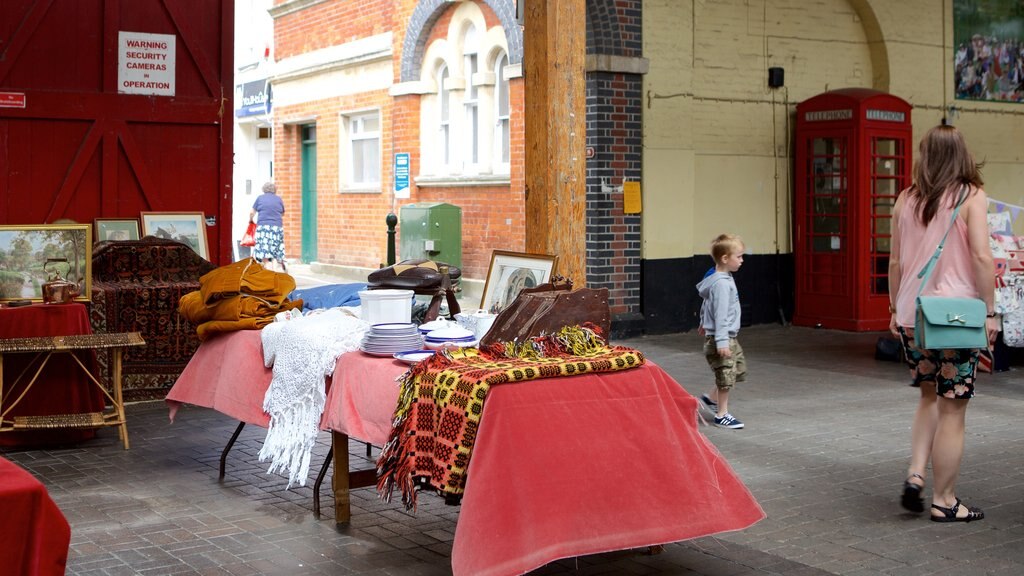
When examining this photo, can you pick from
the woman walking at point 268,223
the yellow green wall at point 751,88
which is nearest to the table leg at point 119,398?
the yellow green wall at point 751,88

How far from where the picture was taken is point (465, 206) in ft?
55.6

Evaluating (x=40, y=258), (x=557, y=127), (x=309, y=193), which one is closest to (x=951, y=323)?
(x=557, y=127)

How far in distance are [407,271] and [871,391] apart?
5.17m

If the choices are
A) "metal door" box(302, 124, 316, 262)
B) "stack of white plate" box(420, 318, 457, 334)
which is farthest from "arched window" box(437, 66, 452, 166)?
"stack of white plate" box(420, 318, 457, 334)

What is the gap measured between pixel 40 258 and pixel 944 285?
569 cm

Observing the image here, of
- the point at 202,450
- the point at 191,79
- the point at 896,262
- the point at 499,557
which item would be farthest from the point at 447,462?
the point at 191,79

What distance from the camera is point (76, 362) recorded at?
25.7 ft

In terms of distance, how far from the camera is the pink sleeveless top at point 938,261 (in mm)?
5727

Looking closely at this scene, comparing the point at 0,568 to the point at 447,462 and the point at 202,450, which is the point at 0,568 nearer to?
the point at 447,462

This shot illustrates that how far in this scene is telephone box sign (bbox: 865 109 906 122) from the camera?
13703 mm

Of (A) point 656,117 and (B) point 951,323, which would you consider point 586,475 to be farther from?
(A) point 656,117

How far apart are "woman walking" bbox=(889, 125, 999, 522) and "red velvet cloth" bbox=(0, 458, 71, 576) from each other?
3984mm

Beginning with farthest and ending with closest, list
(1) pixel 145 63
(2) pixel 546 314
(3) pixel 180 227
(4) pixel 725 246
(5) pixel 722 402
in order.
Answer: (3) pixel 180 227, (1) pixel 145 63, (5) pixel 722 402, (4) pixel 725 246, (2) pixel 546 314

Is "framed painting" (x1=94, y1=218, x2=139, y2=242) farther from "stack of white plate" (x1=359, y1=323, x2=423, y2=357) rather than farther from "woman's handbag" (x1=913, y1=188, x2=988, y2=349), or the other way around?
"woman's handbag" (x1=913, y1=188, x2=988, y2=349)
